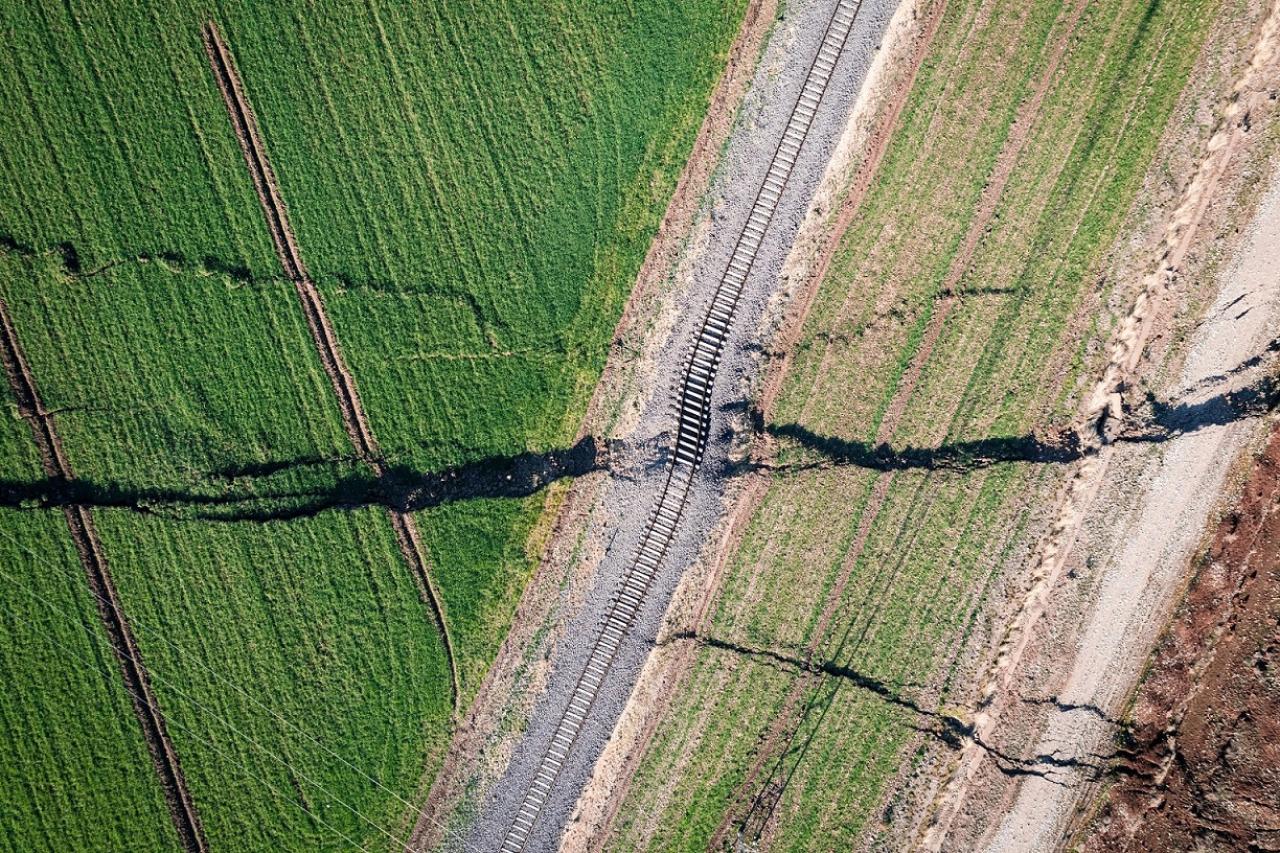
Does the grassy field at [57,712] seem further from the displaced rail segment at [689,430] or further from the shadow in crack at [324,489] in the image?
the displaced rail segment at [689,430]

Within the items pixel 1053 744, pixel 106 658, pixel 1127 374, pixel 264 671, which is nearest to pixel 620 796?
pixel 264 671

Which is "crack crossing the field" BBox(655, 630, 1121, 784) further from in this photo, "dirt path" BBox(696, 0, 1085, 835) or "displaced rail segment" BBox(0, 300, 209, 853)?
"displaced rail segment" BBox(0, 300, 209, 853)

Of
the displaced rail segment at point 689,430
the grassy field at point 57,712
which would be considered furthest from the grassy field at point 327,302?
the displaced rail segment at point 689,430

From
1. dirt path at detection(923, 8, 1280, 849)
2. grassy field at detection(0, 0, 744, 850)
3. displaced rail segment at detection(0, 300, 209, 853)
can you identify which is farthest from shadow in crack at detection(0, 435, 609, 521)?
dirt path at detection(923, 8, 1280, 849)

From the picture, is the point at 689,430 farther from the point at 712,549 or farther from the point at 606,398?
the point at 712,549

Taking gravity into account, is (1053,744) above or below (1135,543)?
below

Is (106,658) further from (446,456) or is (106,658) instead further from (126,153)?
(126,153)
